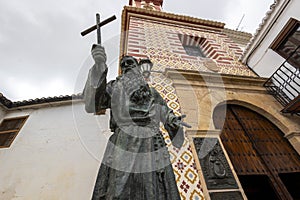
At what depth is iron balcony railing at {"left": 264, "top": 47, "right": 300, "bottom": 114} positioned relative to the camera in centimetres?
414

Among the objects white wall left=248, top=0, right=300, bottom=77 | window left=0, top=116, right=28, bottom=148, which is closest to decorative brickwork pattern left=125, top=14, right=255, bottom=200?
white wall left=248, top=0, right=300, bottom=77

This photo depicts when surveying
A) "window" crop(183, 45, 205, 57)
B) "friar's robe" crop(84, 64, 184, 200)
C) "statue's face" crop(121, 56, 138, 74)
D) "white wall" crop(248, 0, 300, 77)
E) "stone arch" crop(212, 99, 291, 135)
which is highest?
"window" crop(183, 45, 205, 57)

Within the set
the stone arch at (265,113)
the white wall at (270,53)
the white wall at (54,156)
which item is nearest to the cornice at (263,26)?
the white wall at (270,53)

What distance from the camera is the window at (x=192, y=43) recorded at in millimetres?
7004

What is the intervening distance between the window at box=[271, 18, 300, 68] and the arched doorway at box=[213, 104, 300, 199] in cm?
170

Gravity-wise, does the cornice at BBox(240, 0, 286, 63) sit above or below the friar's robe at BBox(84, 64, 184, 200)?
above

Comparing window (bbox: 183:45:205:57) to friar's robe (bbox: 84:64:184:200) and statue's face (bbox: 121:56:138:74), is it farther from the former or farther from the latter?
friar's robe (bbox: 84:64:184:200)

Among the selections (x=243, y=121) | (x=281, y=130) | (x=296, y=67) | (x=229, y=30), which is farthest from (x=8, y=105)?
(x=229, y=30)

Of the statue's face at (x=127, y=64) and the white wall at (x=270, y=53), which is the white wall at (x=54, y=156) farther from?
the white wall at (x=270, y=53)

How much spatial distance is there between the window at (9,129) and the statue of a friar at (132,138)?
4.32 m

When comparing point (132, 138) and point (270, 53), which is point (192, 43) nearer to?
point (270, 53)

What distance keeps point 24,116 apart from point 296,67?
23.6 ft

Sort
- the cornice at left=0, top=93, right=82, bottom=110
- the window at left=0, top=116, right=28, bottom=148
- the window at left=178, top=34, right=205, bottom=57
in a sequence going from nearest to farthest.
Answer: the window at left=0, top=116, right=28, bottom=148 < the cornice at left=0, top=93, right=82, bottom=110 < the window at left=178, top=34, right=205, bottom=57

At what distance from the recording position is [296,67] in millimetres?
4289
